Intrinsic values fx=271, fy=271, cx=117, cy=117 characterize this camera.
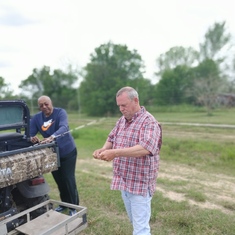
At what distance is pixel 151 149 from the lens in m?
2.23

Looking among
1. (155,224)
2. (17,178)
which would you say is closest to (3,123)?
(17,178)

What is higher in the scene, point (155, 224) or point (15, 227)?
point (15, 227)

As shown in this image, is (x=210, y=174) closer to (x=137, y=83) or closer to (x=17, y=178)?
(x=17, y=178)

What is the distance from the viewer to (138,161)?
7.79 feet

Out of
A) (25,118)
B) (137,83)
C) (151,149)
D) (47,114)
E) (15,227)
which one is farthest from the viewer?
(137,83)

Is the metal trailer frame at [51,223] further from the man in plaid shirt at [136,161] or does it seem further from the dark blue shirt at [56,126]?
the dark blue shirt at [56,126]

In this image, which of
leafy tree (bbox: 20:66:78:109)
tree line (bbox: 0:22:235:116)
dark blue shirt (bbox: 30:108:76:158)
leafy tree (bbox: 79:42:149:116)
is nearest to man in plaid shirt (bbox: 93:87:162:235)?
dark blue shirt (bbox: 30:108:76:158)

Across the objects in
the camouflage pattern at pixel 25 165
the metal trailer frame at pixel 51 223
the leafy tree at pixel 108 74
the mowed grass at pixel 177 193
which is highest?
the leafy tree at pixel 108 74

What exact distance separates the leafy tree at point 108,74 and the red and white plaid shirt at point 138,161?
25291 millimetres

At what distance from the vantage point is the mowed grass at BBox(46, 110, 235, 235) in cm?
328

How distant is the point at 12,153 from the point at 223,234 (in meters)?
2.42

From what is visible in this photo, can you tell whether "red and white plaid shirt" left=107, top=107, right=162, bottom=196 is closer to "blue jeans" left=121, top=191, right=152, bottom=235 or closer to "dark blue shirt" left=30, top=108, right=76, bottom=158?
"blue jeans" left=121, top=191, right=152, bottom=235

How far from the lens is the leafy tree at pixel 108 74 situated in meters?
28.3

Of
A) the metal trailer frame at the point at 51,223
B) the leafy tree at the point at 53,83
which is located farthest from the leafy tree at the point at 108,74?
the metal trailer frame at the point at 51,223
